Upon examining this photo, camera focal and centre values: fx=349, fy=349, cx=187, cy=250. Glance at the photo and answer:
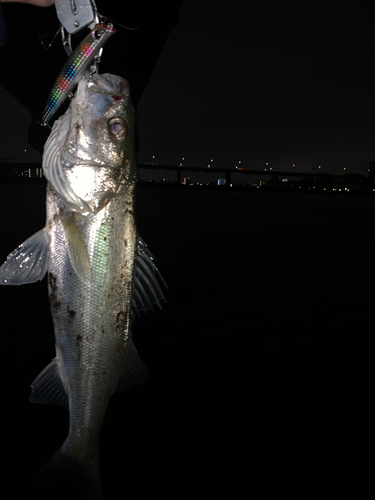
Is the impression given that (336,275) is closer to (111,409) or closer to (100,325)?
(111,409)

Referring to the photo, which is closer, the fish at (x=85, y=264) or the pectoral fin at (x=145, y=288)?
the fish at (x=85, y=264)

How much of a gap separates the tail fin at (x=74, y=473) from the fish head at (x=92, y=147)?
1.91 metres

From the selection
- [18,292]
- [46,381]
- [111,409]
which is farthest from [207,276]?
[46,381]

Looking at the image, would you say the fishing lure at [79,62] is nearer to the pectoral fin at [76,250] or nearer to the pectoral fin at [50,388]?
the pectoral fin at [76,250]

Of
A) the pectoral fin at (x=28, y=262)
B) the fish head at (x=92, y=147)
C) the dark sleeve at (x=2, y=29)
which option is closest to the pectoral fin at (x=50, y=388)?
the pectoral fin at (x=28, y=262)

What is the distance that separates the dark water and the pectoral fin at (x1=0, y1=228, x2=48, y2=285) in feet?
10.2

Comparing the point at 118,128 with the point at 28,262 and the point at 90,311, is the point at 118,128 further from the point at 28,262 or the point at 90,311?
the point at 90,311

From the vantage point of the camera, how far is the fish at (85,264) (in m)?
2.68

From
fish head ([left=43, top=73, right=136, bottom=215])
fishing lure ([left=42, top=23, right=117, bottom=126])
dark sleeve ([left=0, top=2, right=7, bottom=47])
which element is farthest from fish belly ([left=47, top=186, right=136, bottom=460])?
dark sleeve ([left=0, top=2, right=7, bottom=47])

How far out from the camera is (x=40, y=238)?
2740 mm

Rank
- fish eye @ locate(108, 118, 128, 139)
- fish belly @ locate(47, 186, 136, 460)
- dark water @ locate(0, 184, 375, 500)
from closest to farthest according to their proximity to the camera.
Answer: fish belly @ locate(47, 186, 136, 460) → fish eye @ locate(108, 118, 128, 139) → dark water @ locate(0, 184, 375, 500)

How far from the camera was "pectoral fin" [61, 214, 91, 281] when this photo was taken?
263cm

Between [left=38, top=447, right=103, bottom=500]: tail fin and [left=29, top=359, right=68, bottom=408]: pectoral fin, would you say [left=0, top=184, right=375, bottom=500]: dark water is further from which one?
[left=29, top=359, right=68, bottom=408]: pectoral fin

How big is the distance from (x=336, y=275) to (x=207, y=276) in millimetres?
5661
